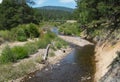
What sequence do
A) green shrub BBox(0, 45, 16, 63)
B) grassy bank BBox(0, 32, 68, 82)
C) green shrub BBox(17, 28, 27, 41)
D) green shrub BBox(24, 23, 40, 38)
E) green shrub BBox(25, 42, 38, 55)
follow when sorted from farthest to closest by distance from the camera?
green shrub BBox(24, 23, 40, 38), green shrub BBox(17, 28, 27, 41), green shrub BBox(25, 42, 38, 55), green shrub BBox(0, 45, 16, 63), grassy bank BBox(0, 32, 68, 82)

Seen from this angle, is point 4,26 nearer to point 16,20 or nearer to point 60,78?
point 16,20

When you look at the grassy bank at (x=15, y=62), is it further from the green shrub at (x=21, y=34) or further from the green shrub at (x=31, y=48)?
the green shrub at (x=21, y=34)

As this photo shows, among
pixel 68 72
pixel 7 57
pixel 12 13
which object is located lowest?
pixel 68 72

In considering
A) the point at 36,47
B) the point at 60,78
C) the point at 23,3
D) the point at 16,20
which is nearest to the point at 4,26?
the point at 16,20

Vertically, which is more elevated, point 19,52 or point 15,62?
point 19,52

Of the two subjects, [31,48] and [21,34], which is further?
[21,34]

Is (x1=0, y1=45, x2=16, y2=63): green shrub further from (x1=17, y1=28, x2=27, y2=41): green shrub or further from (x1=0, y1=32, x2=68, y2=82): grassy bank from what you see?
(x1=17, y1=28, x2=27, y2=41): green shrub

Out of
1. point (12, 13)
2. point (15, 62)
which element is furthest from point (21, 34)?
point (15, 62)

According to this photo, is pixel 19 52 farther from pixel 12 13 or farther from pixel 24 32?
pixel 12 13

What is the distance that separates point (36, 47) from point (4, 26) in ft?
84.8

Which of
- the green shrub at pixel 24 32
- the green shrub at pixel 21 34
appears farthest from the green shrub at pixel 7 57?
the green shrub at pixel 21 34

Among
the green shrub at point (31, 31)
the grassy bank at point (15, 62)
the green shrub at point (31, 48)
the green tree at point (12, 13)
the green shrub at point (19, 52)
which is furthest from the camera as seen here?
the green tree at point (12, 13)

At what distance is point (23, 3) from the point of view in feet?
231

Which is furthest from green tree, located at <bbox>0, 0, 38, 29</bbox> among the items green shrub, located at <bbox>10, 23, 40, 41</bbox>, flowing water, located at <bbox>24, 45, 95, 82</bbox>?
flowing water, located at <bbox>24, 45, 95, 82</bbox>
